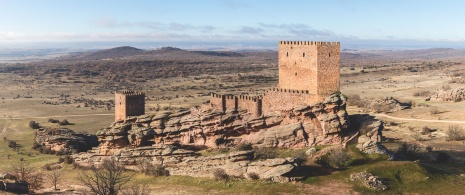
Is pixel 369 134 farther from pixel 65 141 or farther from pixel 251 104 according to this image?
pixel 65 141

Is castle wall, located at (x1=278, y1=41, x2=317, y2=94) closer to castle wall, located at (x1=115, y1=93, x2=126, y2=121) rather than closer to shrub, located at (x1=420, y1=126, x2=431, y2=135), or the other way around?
castle wall, located at (x1=115, y1=93, x2=126, y2=121)

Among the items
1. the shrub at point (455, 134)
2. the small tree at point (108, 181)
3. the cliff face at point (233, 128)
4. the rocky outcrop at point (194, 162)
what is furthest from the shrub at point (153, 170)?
the shrub at point (455, 134)

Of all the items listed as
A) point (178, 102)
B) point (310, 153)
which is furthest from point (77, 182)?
point (178, 102)

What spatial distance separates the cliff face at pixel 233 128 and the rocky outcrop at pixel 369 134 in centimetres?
170

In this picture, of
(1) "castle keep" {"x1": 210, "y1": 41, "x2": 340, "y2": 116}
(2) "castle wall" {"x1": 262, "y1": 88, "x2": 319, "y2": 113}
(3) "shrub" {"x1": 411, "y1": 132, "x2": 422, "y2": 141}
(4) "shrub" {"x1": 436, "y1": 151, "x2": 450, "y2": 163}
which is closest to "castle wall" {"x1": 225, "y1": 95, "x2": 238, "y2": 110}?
(1) "castle keep" {"x1": 210, "y1": 41, "x2": 340, "y2": 116}

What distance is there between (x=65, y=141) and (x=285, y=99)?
27023 millimetres

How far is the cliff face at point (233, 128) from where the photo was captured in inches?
1508

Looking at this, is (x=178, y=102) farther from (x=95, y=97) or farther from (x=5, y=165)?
(x=5, y=165)

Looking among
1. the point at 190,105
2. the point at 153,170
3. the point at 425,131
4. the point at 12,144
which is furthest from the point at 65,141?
the point at 425,131

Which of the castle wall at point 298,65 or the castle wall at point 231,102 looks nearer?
the castle wall at point 298,65

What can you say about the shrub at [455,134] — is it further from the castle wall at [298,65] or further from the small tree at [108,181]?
the small tree at [108,181]

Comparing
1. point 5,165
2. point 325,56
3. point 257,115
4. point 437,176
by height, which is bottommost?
point 5,165

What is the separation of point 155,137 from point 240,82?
8926 centimetres

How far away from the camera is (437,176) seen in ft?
104
